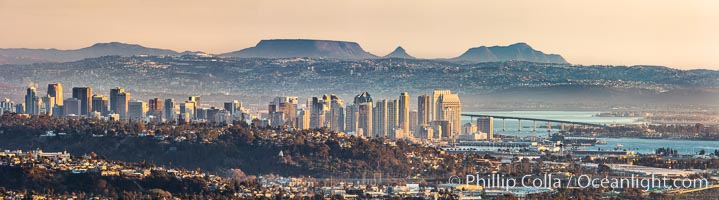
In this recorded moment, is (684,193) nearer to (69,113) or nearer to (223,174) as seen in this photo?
(223,174)

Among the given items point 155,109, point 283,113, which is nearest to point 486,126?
point 283,113

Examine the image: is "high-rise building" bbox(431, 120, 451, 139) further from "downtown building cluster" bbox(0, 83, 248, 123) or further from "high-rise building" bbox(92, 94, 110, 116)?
"high-rise building" bbox(92, 94, 110, 116)

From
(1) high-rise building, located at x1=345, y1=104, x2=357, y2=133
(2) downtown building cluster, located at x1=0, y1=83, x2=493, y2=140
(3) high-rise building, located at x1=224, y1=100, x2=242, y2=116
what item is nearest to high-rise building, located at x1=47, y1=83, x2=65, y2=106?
(2) downtown building cluster, located at x1=0, y1=83, x2=493, y2=140

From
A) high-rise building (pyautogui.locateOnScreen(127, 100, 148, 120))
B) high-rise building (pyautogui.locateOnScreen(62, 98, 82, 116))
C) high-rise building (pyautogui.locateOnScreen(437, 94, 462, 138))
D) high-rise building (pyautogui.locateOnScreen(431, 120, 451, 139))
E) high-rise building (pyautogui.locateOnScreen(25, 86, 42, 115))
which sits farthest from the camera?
high-rise building (pyautogui.locateOnScreen(437, 94, 462, 138))

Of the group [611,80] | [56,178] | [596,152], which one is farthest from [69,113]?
[611,80]

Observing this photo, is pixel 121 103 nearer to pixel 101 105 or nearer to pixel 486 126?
pixel 101 105

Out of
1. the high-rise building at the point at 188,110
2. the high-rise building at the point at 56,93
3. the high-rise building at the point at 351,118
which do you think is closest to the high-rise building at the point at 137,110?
the high-rise building at the point at 188,110
